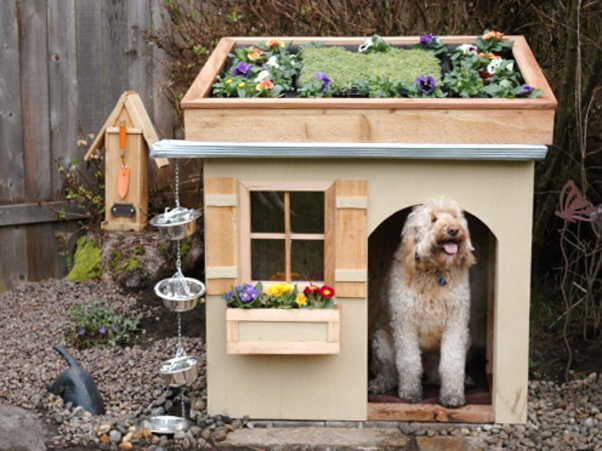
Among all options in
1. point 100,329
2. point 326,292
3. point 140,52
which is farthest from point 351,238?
point 140,52

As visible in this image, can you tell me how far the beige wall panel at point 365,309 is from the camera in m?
5.56

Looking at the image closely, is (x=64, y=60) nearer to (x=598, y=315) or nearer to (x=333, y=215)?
(x=333, y=215)

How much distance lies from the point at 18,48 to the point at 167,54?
3.71 feet

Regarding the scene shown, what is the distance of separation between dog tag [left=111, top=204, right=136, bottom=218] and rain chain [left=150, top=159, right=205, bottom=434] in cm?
226

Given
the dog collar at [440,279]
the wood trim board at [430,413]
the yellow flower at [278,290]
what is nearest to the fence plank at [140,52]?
the yellow flower at [278,290]

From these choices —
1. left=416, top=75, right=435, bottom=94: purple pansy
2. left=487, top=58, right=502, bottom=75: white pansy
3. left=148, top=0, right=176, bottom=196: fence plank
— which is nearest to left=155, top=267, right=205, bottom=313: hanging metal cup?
left=416, top=75, right=435, bottom=94: purple pansy

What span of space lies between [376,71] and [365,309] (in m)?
1.32

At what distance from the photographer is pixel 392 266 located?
598 cm

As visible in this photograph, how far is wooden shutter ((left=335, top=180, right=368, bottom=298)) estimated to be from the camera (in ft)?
18.3

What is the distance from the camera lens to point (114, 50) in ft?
27.1

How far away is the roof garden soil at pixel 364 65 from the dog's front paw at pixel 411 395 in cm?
170

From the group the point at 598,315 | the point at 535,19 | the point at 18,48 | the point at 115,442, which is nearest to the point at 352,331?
the point at 115,442

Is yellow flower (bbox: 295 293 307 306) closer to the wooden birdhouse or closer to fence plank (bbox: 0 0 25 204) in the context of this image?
the wooden birdhouse

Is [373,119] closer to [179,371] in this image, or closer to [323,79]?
[323,79]
